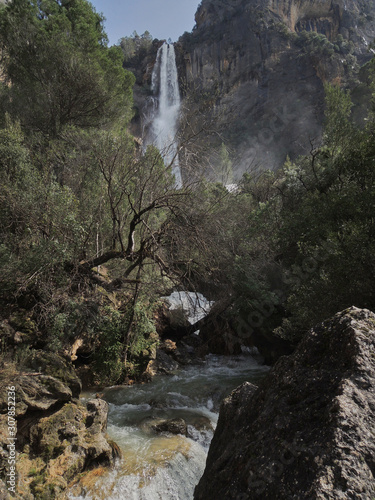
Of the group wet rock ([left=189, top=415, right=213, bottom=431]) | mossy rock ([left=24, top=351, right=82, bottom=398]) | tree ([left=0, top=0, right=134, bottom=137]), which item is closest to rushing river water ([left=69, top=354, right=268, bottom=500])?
wet rock ([left=189, top=415, right=213, bottom=431])

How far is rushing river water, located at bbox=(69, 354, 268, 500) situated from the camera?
13.3 feet

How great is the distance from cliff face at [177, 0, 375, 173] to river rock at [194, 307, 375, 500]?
39.7 m

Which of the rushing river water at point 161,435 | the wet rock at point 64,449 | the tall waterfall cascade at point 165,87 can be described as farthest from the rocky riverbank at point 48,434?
the tall waterfall cascade at point 165,87

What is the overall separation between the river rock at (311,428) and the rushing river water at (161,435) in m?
2.23

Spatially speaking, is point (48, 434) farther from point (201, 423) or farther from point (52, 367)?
point (201, 423)

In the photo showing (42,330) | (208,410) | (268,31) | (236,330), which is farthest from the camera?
(268,31)

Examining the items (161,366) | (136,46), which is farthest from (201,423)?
(136,46)

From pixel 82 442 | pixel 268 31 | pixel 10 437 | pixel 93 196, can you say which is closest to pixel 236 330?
pixel 93 196

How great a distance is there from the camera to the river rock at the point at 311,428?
5.13ft

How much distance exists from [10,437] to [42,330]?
2707mm

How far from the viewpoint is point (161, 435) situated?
529 centimetres

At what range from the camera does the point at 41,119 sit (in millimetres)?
11906

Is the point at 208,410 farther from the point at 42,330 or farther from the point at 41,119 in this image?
the point at 41,119

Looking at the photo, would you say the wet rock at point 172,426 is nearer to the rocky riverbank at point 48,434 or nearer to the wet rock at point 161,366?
the rocky riverbank at point 48,434
